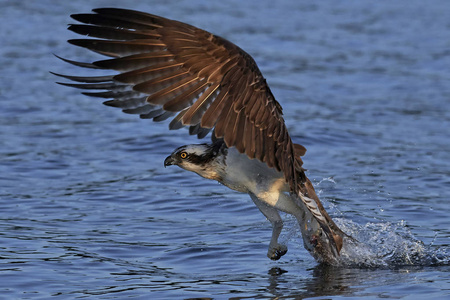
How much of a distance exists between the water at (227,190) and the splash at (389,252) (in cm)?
2

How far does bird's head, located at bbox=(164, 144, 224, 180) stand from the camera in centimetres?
755

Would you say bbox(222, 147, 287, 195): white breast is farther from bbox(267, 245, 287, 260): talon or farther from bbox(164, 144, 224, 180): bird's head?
bbox(267, 245, 287, 260): talon

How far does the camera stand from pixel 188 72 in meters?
6.18

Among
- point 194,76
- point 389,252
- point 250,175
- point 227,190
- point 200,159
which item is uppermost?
point 194,76

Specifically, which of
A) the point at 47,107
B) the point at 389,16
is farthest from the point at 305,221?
the point at 389,16

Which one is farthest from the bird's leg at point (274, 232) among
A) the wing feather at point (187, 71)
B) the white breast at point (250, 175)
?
the wing feather at point (187, 71)

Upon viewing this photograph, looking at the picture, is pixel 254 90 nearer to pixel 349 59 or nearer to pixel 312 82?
pixel 312 82

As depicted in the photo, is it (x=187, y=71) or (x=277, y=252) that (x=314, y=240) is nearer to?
(x=277, y=252)

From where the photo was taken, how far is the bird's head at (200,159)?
7.55 m

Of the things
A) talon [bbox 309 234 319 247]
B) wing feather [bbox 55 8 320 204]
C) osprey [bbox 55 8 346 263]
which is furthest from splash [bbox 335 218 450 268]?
wing feather [bbox 55 8 320 204]

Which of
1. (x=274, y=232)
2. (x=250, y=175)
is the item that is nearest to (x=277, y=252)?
(x=274, y=232)

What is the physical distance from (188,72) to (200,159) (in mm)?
1525

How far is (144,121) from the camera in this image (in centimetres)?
1337

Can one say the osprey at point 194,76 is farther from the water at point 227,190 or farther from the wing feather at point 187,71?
the water at point 227,190
